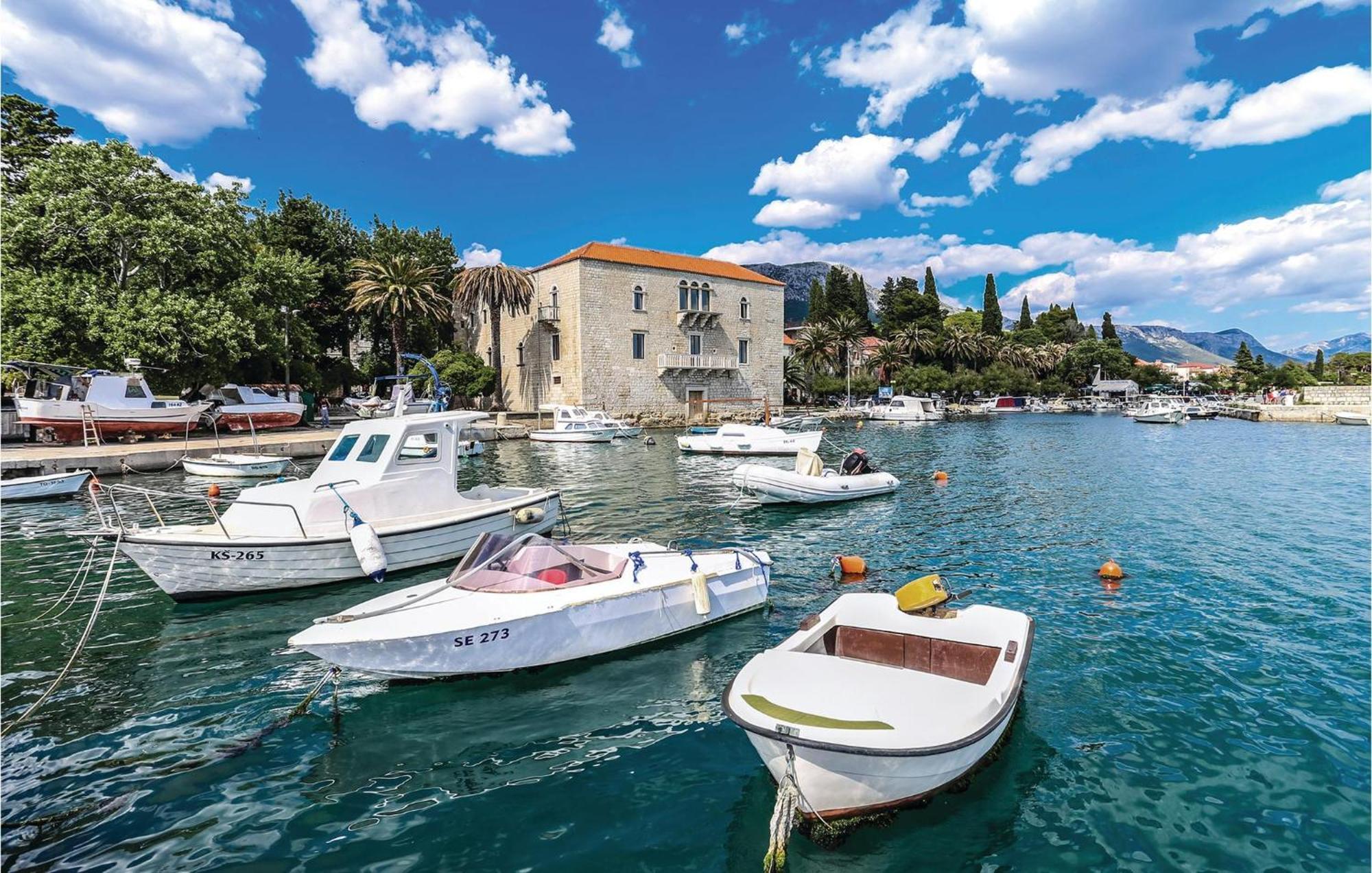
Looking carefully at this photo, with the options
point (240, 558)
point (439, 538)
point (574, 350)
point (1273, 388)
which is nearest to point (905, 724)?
point (439, 538)

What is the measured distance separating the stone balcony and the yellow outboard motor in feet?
152

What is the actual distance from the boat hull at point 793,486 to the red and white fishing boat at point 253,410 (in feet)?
92.5

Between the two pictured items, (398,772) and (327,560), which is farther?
(327,560)

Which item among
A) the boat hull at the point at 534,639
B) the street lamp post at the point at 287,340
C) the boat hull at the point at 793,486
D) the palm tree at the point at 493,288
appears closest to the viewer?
the boat hull at the point at 534,639

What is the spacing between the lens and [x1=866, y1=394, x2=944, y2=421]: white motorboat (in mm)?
59844

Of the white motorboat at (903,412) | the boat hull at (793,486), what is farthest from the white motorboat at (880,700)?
the white motorboat at (903,412)

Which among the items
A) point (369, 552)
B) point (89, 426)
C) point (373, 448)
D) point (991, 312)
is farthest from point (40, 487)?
point (991, 312)

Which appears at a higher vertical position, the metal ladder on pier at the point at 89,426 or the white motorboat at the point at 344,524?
the metal ladder on pier at the point at 89,426

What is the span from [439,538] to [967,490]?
56.6ft

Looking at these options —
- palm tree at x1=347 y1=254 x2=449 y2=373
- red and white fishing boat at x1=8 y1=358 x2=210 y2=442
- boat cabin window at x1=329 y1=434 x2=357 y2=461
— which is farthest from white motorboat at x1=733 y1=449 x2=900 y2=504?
palm tree at x1=347 y1=254 x2=449 y2=373

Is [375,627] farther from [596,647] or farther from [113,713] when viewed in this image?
[113,713]

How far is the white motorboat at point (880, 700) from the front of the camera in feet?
14.9

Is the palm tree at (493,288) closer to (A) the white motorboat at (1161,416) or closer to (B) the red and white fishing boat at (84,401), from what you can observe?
(B) the red and white fishing boat at (84,401)

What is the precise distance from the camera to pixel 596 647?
7816mm
